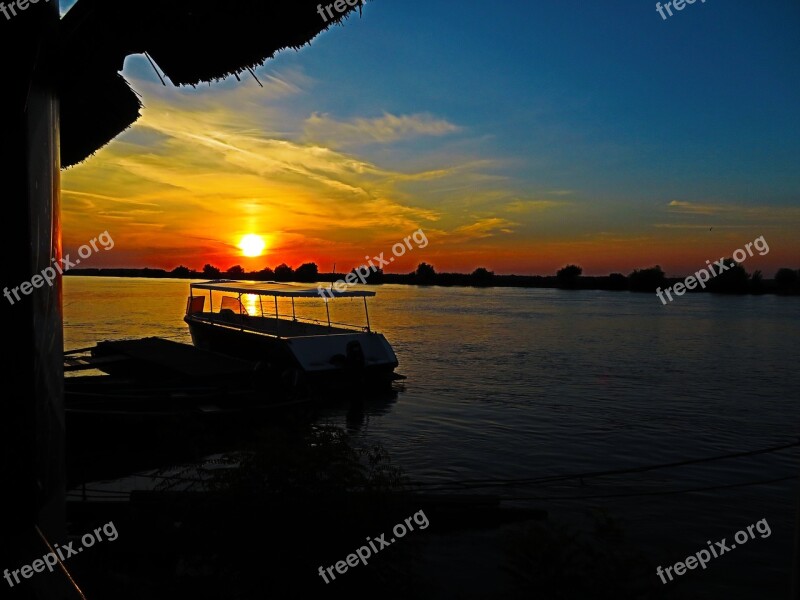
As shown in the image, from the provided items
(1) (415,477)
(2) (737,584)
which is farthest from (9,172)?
(1) (415,477)

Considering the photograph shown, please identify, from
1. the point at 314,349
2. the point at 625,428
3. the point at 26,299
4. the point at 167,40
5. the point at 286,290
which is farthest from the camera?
the point at 286,290

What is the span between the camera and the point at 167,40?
3045mm

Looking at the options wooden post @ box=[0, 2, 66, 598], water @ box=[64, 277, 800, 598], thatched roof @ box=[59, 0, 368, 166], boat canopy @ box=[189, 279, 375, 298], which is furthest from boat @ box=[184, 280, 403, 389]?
wooden post @ box=[0, 2, 66, 598]

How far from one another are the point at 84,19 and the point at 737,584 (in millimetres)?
12810

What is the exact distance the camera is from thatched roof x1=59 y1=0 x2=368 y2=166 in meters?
2.46

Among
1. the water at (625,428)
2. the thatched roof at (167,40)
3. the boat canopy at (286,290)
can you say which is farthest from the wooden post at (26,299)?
the boat canopy at (286,290)

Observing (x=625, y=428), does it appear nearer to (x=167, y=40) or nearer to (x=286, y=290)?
(x=286, y=290)

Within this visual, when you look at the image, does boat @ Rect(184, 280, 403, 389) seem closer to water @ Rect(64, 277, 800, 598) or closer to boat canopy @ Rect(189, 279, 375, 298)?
boat canopy @ Rect(189, 279, 375, 298)

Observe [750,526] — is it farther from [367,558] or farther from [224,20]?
[224,20]

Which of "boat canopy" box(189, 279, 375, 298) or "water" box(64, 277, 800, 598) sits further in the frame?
"boat canopy" box(189, 279, 375, 298)

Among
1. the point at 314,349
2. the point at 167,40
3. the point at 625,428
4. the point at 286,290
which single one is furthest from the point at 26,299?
the point at 286,290

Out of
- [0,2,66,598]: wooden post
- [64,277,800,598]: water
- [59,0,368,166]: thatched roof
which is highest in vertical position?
[59,0,368,166]: thatched roof

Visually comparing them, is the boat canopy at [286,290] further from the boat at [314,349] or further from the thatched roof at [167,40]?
the thatched roof at [167,40]

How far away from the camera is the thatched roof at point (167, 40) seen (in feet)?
8.05
